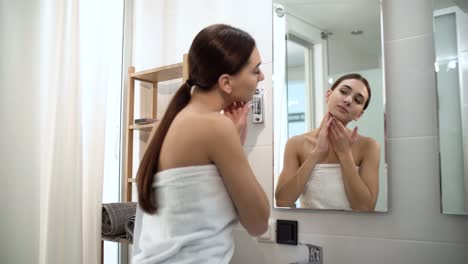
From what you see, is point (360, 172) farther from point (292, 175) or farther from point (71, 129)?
point (71, 129)

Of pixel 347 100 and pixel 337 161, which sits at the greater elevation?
Result: pixel 347 100

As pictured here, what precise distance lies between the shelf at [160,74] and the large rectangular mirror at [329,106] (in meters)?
0.52

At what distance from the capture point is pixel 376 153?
1.42m

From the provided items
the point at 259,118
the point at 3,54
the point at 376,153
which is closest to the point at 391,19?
the point at 376,153

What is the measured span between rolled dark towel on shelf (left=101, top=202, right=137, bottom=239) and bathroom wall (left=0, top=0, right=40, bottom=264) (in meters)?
0.26

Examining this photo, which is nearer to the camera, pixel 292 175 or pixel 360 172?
pixel 360 172

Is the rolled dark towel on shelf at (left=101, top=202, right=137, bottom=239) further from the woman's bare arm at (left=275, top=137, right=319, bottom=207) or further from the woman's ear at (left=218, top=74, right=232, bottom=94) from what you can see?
the woman's ear at (left=218, top=74, right=232, bottom=94)

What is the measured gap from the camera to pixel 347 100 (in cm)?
151

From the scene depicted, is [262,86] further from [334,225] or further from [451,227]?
[451,227]

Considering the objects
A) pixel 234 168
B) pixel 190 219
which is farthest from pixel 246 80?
pixel 190 219

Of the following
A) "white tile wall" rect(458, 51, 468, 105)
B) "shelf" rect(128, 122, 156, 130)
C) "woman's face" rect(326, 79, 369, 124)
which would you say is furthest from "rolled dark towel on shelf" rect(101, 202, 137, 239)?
"white tile wall" rect(458, 51, 468, 105)

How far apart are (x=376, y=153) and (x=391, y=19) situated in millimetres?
484

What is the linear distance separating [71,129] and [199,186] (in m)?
0.93

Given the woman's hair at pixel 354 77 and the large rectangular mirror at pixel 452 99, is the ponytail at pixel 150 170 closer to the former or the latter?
the woman's hair at pixel 354 77
